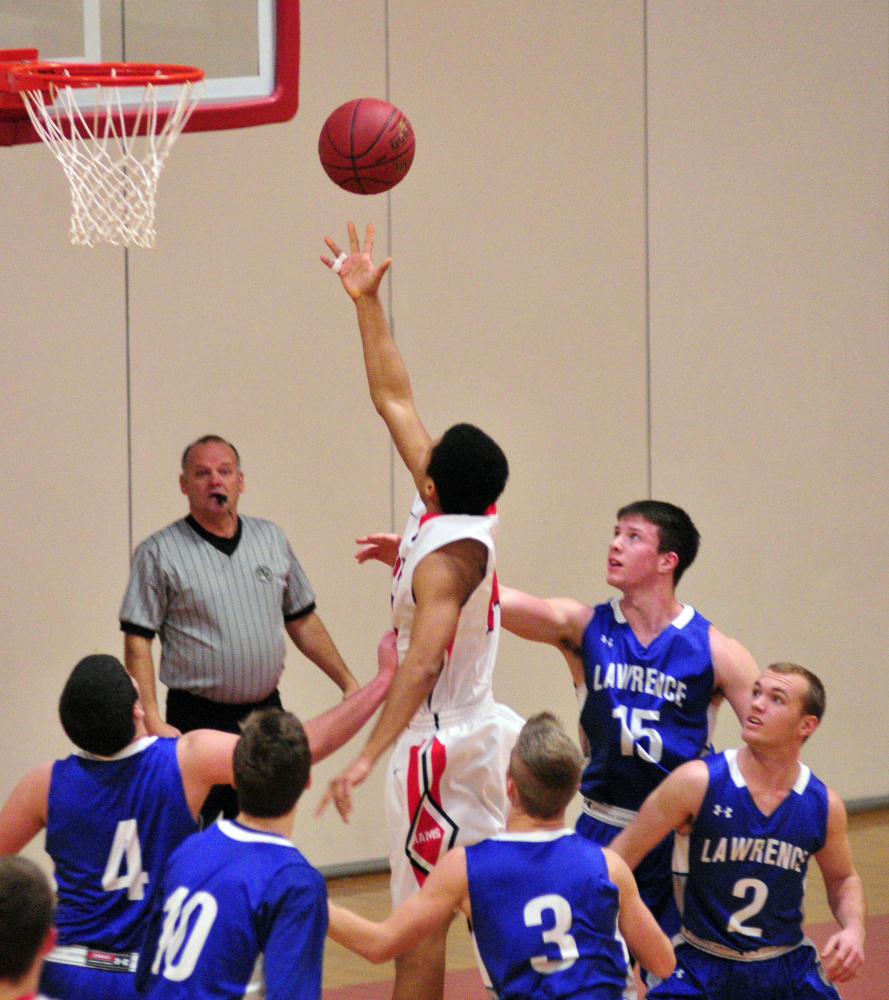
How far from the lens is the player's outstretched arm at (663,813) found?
3.78 m

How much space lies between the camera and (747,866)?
376cm

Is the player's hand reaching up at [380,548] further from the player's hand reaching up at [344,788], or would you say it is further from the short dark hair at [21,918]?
the short dark hair at [21,918]

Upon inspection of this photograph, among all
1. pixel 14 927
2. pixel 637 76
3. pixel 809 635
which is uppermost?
pixel 637 76

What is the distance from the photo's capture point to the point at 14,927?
2.06 meters

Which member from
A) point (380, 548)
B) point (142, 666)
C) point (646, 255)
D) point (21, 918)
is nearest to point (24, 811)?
point (21, 918)

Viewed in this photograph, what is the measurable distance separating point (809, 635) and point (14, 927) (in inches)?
262

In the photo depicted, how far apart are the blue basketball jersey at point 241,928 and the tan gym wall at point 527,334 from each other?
362 centimetres

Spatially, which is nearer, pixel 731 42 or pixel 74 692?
Answer: pixel 74 692

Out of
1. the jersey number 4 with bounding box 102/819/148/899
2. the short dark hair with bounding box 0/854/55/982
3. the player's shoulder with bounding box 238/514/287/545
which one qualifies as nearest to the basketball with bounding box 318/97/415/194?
the player's shoulder with bounding box 238/514/287/545

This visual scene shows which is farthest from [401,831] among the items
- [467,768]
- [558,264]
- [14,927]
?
[558,264]

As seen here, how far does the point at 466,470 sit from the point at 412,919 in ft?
4.55

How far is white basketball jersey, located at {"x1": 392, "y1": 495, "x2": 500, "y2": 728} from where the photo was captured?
13.1ft

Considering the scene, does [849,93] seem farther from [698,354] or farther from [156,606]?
[156,606]

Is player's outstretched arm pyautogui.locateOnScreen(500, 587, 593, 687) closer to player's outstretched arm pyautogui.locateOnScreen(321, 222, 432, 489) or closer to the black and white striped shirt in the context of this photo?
player's outstretched arm pyautogui.locateOnScreen(321, 222, 432, 489)
